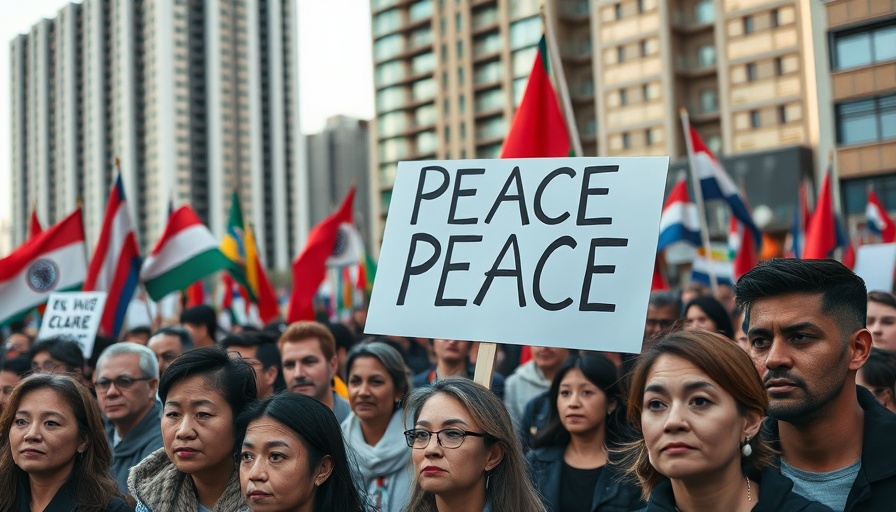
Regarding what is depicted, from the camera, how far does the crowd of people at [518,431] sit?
2592 millimetres

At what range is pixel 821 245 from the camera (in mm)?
9984

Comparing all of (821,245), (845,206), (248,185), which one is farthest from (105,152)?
(821,245)

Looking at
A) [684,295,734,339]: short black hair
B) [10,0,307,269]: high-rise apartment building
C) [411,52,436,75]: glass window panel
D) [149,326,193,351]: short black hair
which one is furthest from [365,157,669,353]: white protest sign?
[10,0,307,269]: high-rise apartment building

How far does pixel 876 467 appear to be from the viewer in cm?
274

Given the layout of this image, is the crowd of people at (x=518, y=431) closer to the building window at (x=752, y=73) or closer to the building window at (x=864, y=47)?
the building window at (x=864, y=47)

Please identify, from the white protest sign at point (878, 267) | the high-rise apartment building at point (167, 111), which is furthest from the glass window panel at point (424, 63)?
the white protest sign at point (878, 267)

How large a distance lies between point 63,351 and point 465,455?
4132mm

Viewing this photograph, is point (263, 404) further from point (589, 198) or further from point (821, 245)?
point (821, 245)

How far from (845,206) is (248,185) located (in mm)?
96747

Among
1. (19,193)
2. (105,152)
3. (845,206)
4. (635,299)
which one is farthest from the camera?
(19,193)

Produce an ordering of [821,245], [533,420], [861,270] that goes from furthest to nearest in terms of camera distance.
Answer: [821,245] < [861,270] < [533,420]

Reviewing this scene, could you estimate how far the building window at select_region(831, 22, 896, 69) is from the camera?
85.3ft

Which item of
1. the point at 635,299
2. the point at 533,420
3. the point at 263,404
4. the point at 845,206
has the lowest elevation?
the point at 533,420

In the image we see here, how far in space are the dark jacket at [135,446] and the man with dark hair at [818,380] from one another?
129 inches
